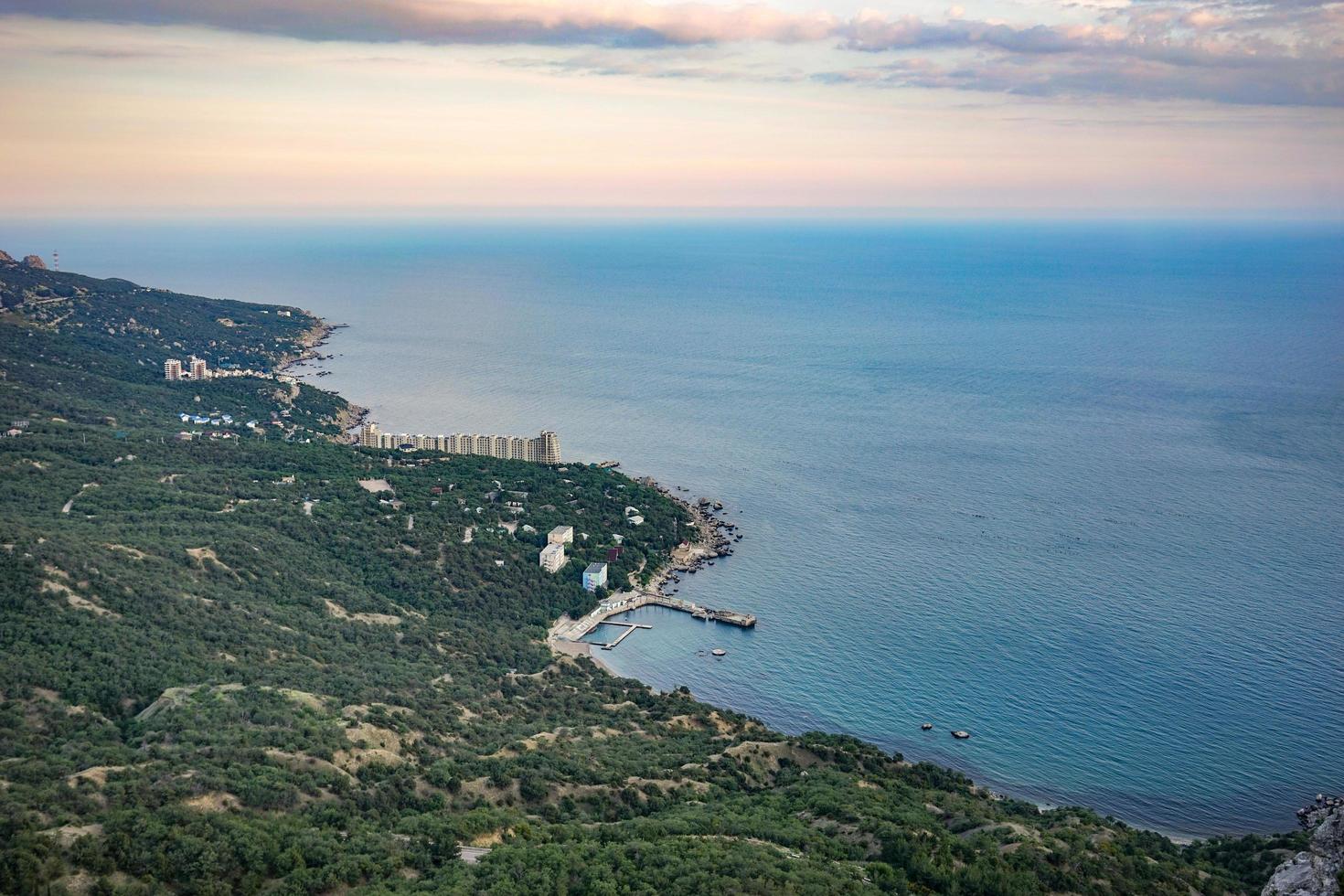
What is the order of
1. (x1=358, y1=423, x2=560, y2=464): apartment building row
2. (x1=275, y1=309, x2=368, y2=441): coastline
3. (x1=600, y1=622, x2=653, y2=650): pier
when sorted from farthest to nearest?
1. (x1=275, y1=309, x2=368, y2=441): coastline
2. (x1=358, y1=423, x2=560, y2=464): apartment building row
3. (x1=600, y1=622, x2=653, y2=650): pier

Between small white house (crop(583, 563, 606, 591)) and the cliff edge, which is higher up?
small white house (crop(583, 563, 606, 591))

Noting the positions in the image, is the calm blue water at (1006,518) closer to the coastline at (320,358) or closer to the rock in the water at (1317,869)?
the coastline at (320,358)

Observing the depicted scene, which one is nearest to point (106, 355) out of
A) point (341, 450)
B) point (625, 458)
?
point (341, 450)

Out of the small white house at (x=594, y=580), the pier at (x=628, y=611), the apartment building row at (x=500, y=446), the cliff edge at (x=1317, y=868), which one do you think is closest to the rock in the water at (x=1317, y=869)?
the cliff edge at (x=1317, y=868)

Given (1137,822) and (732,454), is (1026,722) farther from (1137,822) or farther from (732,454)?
(732,454)

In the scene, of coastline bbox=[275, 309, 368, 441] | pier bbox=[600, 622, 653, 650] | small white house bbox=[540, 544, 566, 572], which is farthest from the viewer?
coastline bbox=[275, 309, 368, 441]

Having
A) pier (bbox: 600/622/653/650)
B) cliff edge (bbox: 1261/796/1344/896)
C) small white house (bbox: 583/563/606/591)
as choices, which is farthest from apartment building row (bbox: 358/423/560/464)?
cliff edge (bbox: 1261/796/1344/896)

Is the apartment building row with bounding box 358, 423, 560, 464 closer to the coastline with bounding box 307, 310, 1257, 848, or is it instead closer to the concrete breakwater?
the coastline with bounding box 307, 310, 1257, 848
